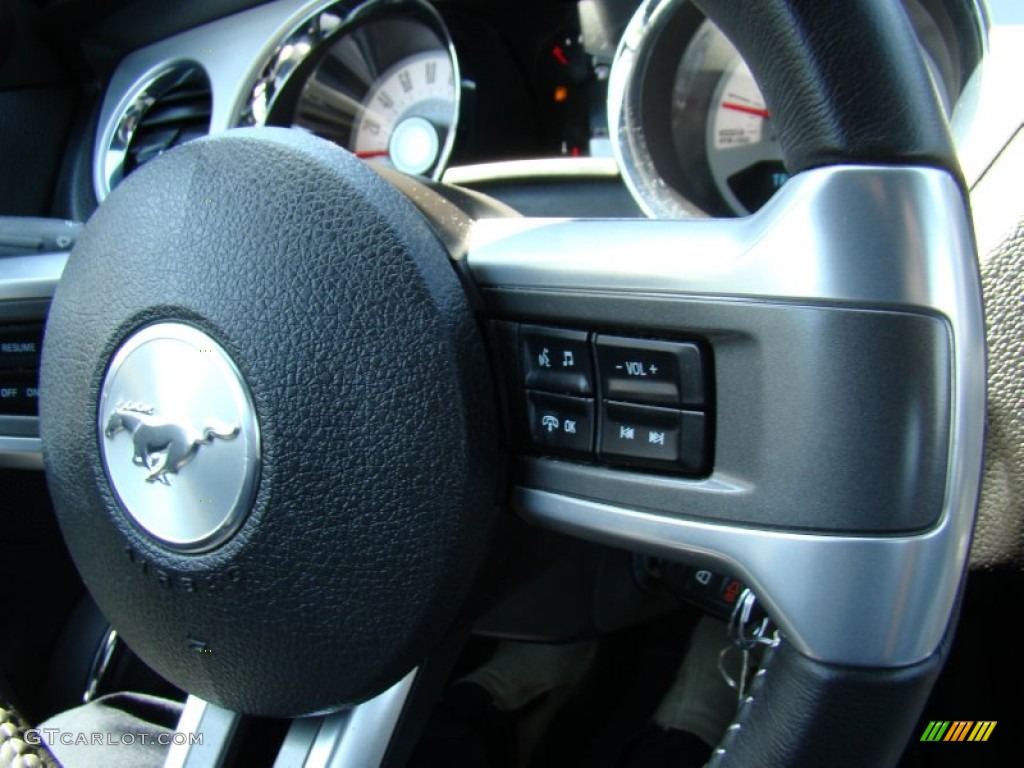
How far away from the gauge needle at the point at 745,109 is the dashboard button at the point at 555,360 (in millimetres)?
685

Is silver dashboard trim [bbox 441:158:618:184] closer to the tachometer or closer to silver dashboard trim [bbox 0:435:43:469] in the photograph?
the tachometer

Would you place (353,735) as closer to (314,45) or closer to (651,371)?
(651,371)

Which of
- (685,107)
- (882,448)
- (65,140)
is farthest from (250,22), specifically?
(882,448)

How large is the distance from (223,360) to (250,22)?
1.08 meters

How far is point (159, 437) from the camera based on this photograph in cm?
65

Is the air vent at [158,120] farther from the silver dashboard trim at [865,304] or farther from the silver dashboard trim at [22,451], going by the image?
the silver dashboard trim at [865,304]

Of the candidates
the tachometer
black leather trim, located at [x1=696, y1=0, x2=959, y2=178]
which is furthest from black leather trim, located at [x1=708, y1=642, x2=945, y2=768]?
the tachometer

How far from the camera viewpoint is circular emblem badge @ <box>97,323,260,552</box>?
0.62 meters

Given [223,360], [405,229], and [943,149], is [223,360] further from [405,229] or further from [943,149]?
[943,149]

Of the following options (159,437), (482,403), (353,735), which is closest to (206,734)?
(353,735)

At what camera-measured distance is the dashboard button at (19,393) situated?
108cm

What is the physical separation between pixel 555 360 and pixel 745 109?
711 millimetres

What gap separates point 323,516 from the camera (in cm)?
61

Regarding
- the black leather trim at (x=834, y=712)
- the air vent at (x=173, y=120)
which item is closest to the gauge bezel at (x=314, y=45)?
the air vent at (x=173, y=120)
